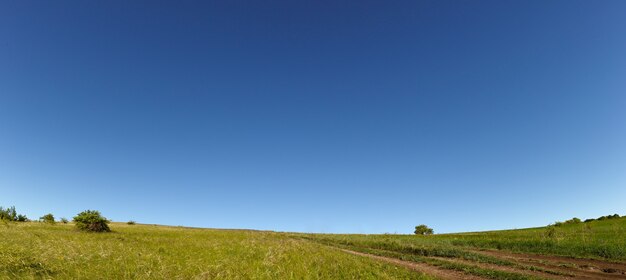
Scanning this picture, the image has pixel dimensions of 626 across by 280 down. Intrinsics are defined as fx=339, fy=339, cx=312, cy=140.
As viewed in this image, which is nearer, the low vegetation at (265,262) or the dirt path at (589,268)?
the low vegetation at (265,262)

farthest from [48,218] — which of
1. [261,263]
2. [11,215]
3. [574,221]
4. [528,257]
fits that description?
[574,221]

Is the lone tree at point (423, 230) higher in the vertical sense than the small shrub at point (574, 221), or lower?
lower

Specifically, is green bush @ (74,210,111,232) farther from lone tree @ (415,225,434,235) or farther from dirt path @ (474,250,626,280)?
lone tree @ (415,225,434,235)

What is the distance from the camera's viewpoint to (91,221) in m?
36.9

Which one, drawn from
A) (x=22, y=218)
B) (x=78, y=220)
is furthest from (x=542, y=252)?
(x=22, y=218)

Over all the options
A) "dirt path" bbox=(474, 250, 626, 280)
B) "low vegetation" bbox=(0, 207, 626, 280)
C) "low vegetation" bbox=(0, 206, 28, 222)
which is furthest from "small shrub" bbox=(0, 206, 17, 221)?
"dirt path" bbox=(474, 250, 626, 280)

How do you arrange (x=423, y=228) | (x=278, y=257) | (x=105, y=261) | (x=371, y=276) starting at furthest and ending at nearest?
A: (x=423, y=228)
(x=278, y=257)
(x=371, y=276)
(x=105, y=261)

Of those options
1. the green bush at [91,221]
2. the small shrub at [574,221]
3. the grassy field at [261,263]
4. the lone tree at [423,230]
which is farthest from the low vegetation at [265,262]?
the lone tree at [423,230]

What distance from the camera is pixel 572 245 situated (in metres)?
29.4

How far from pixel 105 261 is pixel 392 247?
25492 mm

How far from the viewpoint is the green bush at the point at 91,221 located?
120ft

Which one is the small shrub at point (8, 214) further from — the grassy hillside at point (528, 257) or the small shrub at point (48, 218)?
the grassy hillside at point (528, 257)

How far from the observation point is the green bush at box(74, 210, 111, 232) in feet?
120

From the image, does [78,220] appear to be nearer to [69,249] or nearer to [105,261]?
[69,249]
